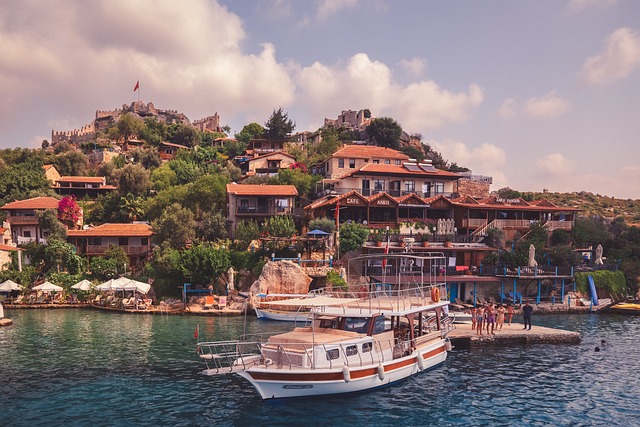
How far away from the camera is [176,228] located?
171 ft

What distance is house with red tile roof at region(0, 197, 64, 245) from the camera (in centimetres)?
5800

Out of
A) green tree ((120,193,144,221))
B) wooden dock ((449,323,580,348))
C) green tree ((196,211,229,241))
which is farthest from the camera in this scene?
green tree ((120,193,144,221))

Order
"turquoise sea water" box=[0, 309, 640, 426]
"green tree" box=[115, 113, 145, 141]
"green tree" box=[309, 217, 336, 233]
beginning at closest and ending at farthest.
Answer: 1. "turquoise sea water" box=[0, 309, 640, 426]
2. "green tree" box=[309, 217, 336, 233]
3. "green tree" box=[115, 113, 145, 141]

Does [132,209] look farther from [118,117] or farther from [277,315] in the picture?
[118,117]

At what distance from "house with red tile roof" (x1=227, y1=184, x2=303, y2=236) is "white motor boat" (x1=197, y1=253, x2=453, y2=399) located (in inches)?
1253

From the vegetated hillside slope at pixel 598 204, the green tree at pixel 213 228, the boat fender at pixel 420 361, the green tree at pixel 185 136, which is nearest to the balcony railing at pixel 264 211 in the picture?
the green tree at pixel 213 228

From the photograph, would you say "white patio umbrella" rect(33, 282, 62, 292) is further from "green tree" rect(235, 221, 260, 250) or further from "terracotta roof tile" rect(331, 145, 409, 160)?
"terracotta roof tile" rect(331, 145, 409, 160)

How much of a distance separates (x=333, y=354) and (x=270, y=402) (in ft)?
11.3

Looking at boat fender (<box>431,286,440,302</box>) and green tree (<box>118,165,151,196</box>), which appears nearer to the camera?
boat fender (<box>431,286,440,302</box>)

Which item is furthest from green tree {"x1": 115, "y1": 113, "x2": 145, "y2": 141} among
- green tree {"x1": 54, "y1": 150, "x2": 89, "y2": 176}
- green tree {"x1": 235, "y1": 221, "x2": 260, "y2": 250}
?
green tree {"x1": 235, "y1": 221, "x2": 260, "y2": 250}

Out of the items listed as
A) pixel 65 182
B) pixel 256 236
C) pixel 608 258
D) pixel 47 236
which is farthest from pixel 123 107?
pixel 608 258

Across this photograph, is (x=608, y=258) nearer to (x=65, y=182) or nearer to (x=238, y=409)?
(x=238, y=409)

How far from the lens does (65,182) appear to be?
79.9m

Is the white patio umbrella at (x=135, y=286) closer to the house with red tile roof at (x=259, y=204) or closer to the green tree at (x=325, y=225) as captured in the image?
the house with red tile roof at (x=259, y=204)
